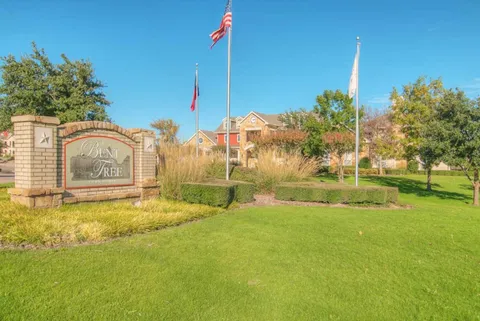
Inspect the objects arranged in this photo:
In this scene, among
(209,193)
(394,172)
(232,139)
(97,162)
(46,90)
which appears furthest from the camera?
(232,139)

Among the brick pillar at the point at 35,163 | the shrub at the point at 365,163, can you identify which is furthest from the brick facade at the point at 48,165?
the shrub at the point at 365,163

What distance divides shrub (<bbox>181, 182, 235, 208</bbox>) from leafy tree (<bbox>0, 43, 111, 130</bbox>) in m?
12.2

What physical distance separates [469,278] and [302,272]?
6.84ft

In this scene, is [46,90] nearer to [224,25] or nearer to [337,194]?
[224,25]

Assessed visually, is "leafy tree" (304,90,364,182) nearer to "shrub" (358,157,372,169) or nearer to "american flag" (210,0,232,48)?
"shrub" (358,157,372,169)

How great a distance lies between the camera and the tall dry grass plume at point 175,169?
10.2 meters

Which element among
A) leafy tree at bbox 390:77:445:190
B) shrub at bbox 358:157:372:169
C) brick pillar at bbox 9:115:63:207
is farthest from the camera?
Answer: shrub at bbox 358:157:372:169

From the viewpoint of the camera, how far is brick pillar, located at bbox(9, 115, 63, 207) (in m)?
7.16

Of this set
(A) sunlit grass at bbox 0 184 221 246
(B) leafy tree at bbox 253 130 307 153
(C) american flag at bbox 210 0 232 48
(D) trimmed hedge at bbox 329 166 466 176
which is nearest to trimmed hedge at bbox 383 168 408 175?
(D) trimmed hedge at bbox 329 166 466 176

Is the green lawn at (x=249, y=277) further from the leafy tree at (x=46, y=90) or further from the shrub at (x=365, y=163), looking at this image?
the shrub at (x=365, y=163)

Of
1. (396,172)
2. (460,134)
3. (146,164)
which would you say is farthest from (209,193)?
(396,172)

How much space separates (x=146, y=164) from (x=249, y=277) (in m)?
6.59

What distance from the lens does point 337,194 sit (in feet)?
36.6

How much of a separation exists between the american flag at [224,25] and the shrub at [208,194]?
638cm
